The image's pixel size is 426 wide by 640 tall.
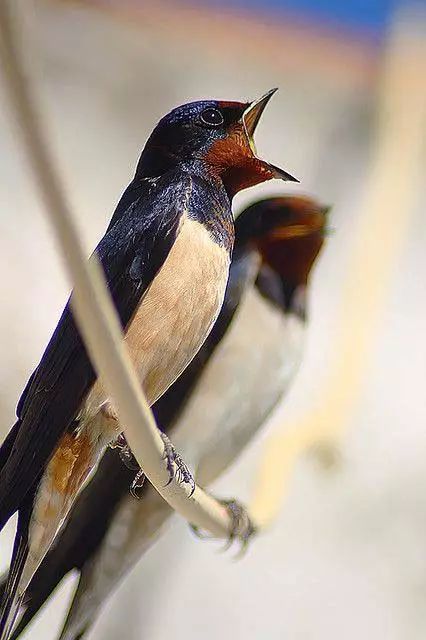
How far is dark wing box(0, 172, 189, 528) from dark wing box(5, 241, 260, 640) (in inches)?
4.3

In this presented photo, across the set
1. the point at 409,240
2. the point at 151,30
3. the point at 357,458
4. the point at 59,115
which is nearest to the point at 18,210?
the point at 59,115

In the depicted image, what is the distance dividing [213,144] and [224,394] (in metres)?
0.78

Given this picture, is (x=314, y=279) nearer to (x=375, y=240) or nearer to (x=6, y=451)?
(x=375, y=240)

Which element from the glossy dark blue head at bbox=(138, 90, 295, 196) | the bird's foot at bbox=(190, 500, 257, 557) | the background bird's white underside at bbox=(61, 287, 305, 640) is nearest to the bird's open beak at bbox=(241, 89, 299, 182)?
the glossy dark blue head at bbox=(138, 90, 295, 196)

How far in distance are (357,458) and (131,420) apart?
2684 mm

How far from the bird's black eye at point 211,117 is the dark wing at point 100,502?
0.28 metres

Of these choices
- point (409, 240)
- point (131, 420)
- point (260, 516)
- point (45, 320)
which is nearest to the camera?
point (131, 420)

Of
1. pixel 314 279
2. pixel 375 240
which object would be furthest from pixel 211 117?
pixel 314 279

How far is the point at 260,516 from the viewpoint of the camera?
1289mm

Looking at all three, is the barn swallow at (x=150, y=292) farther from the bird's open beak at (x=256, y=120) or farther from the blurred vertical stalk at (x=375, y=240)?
the blurred vertical stalk at (x=375, y=240)

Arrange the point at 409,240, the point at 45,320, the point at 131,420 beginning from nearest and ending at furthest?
the point at 131,420
the point at 45,320
the point at 409,240

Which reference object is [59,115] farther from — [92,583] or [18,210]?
[92,583]

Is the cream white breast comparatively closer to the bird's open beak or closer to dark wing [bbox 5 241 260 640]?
the bird's open beak

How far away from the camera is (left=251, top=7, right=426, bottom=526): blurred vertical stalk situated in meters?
1.34
